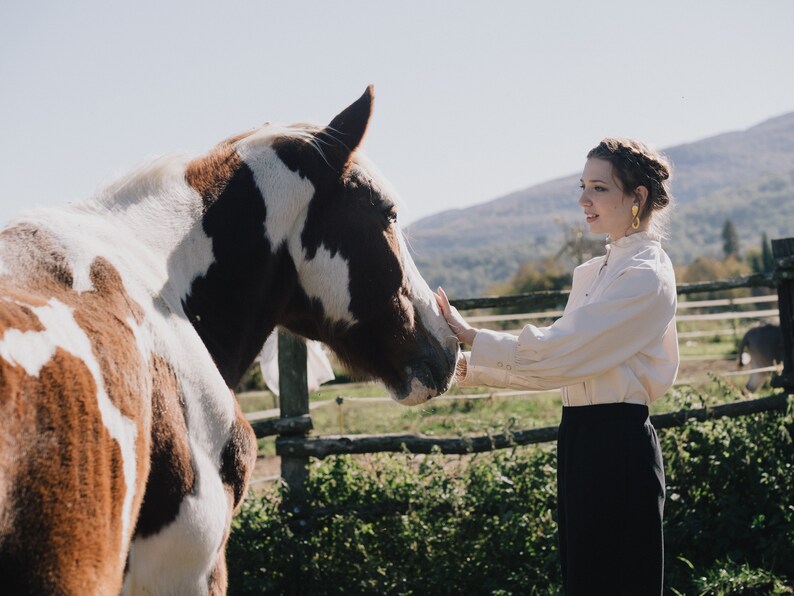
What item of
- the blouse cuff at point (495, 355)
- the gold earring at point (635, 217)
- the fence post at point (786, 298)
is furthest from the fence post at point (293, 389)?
the fence post at point (786, 298)

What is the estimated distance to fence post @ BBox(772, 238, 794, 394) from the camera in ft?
19.6

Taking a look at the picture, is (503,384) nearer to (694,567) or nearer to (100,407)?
(100,407)

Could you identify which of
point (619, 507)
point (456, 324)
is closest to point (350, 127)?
point (456, 324)

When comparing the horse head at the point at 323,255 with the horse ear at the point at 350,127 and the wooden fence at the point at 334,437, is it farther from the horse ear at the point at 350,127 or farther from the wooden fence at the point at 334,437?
the wooden fence at the point at 334,437

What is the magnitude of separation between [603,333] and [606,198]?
0.51m

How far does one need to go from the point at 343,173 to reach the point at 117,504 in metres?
1.40

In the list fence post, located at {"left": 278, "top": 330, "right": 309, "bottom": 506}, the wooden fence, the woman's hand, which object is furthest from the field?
the woman's hand

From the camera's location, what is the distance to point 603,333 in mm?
2422

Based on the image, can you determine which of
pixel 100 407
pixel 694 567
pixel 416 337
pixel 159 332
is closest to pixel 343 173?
pixel 416 337

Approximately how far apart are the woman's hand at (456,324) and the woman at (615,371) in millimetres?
89

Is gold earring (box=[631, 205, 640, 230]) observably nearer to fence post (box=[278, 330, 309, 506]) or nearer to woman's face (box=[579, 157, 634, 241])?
woman's face (box=[579, 157, 634, 241])

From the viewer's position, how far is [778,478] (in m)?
5.09

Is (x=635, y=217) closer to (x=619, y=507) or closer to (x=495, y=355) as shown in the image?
(x=495, y=355)

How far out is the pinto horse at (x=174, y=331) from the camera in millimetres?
1475
